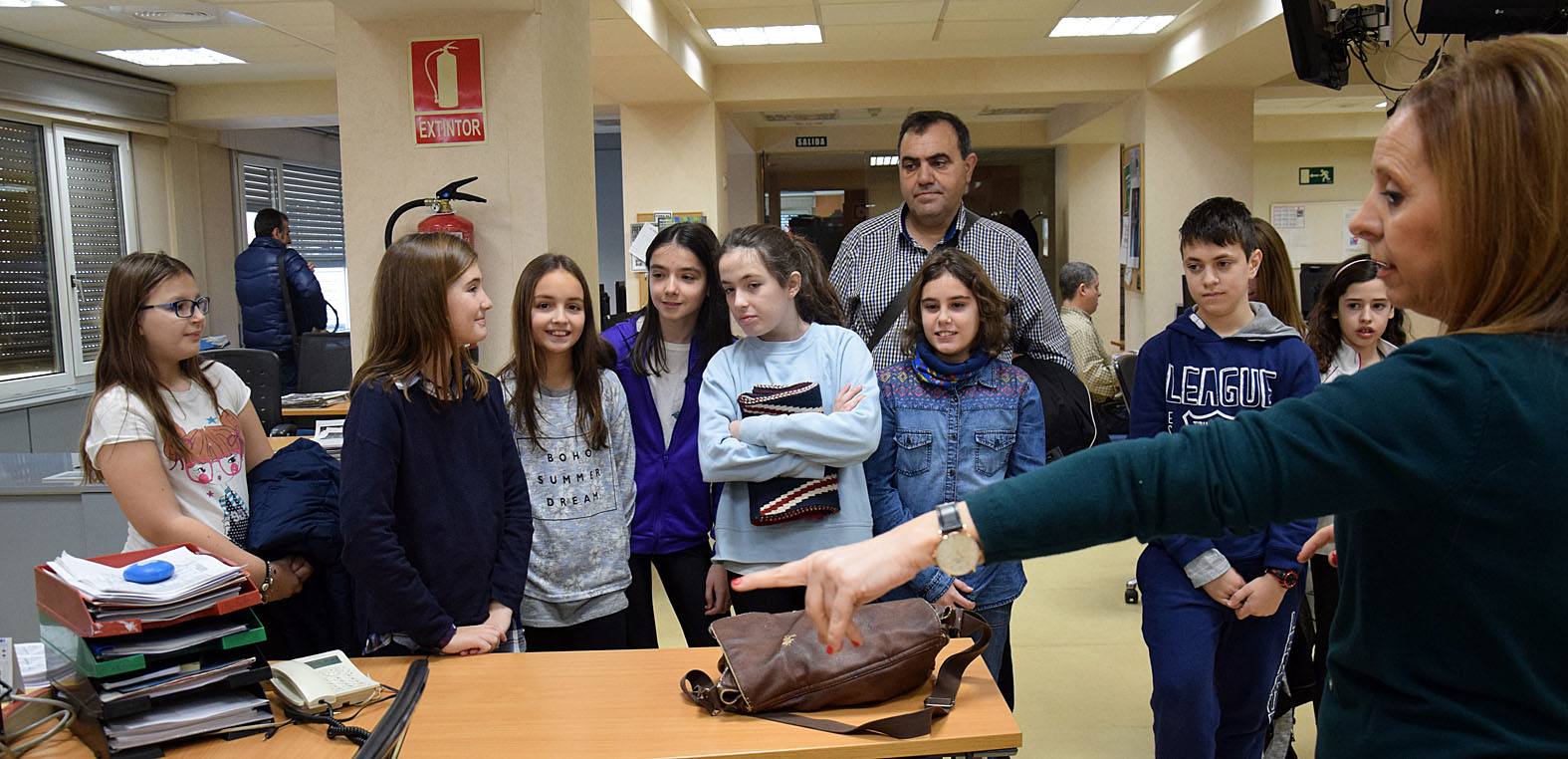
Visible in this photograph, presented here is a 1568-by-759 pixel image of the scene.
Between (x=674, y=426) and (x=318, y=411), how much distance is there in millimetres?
2706

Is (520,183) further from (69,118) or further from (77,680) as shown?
(69,118)

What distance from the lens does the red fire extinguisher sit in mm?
3926

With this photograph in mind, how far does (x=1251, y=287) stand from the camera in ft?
8.79

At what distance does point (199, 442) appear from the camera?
7.82ft

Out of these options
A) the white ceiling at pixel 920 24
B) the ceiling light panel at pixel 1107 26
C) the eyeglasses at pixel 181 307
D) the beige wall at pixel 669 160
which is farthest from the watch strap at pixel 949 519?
the beige wall at pixel 669 160

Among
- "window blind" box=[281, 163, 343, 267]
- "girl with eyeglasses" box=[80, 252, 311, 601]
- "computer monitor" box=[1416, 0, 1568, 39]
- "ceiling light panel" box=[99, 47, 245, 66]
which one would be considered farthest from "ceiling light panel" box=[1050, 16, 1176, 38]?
"window blind" box=[281, 163, 343, 267]

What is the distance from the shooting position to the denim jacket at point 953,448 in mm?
2352

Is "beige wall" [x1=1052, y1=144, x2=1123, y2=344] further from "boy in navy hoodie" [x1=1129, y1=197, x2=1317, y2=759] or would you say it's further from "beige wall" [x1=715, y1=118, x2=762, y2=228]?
"boy in navy hoodie" [x1=1129, y1=197, x2=1317, y2=759]

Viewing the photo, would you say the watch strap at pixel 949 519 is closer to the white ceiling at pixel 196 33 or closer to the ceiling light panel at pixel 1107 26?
the white ceiling at pixel 196 33

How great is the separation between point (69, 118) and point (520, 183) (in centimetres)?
507

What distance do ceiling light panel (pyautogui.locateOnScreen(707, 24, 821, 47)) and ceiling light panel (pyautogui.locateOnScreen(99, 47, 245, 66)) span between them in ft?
10.7

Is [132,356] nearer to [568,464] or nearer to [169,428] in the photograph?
[169,428]

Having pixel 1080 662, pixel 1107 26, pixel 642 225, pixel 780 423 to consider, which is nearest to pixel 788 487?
pixel 780 423

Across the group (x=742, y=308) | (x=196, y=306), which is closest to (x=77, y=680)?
(x=196, y=306)
